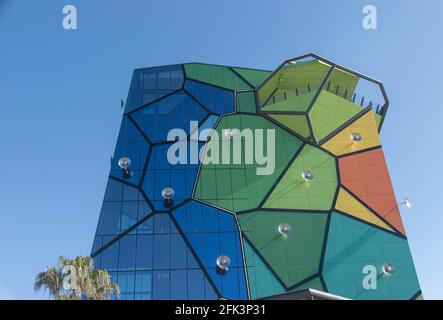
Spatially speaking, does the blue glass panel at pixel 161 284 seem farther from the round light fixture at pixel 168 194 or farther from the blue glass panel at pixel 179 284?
the round light fixture at pixel 168 194

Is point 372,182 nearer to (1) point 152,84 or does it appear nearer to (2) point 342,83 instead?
(2) point 342,83

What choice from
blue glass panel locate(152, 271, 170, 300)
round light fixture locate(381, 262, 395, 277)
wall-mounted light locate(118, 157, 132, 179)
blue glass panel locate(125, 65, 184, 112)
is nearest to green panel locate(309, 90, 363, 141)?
round light fixture locate(381, 262, 395, 277)

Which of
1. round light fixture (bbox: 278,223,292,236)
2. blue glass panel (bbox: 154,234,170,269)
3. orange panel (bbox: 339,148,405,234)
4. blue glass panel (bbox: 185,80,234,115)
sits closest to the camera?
blue glass panel (bbox: 154,234,170,269)

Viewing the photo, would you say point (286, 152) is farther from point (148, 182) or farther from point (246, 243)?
point (148, 182)

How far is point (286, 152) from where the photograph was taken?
100 ft

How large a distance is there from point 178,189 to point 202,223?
8.58 feet

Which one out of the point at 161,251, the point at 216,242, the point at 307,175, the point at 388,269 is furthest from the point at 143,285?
the point at 388,269

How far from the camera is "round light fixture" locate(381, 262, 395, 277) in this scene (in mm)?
25859

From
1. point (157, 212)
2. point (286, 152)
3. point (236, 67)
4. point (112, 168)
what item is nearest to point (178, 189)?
point (157, 212)

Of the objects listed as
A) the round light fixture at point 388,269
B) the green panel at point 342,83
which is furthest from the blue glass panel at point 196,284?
the green panel at point 342,83

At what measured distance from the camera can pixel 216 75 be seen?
3412 cm

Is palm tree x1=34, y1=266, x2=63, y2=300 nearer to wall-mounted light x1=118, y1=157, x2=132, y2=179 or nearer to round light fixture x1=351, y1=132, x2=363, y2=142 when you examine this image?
wall-mounted light x1=118, y1=157, x2=132, y2=179

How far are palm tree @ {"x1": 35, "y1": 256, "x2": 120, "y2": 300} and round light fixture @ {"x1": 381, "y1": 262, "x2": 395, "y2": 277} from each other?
14.2 meters

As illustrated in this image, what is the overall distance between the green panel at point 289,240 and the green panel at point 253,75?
10.3m
